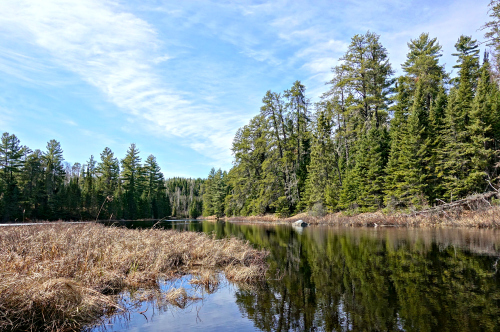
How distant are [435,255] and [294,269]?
20.8ft

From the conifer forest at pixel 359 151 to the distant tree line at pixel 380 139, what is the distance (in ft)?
0.46

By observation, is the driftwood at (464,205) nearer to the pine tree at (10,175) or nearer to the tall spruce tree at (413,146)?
the tall spruce tree at (413,146)

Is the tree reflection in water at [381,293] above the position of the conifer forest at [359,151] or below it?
below

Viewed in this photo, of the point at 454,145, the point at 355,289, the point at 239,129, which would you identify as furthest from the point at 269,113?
the point at 355,289

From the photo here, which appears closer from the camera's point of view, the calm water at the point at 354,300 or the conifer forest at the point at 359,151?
the calm water at the point at 354,300

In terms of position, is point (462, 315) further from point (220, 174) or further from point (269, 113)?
point (220, 174)

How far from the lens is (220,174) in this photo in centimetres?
7388

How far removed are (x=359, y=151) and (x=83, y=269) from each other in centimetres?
3472

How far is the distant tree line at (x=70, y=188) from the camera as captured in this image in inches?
1736

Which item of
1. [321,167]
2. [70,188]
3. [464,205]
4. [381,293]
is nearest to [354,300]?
[381,293]

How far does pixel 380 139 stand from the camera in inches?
1420

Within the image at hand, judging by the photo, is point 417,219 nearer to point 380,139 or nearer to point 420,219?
point 420,219

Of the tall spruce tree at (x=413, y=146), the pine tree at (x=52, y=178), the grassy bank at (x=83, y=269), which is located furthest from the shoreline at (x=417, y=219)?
the pine tree at (x=52, y=178)

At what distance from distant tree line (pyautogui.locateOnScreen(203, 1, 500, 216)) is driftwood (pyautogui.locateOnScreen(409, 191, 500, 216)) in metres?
2.23
